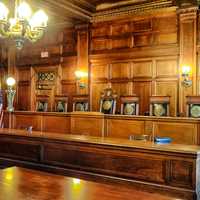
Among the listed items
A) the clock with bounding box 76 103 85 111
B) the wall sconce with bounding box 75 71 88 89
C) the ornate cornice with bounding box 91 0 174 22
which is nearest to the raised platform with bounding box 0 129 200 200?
the clock with bounding box 76 103 85 111

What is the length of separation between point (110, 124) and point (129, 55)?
2260 millimetres

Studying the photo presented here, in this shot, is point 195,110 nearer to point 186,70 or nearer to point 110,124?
point 186,70

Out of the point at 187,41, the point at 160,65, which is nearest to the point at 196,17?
the point at 187,41

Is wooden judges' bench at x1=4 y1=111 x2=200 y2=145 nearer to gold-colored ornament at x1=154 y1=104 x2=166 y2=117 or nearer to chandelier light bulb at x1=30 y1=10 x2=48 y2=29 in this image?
gold-colored ornament at x1=154 y1=104 x2=166 y2=117

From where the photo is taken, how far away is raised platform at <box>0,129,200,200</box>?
3068 mm

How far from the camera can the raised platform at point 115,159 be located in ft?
10.1

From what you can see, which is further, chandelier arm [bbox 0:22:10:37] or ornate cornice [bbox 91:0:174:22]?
ornate cornice [bbox 91:0:174:22]

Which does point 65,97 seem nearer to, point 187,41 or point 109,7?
point 109,7

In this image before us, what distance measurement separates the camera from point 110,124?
594cm

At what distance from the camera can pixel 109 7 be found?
763 cm

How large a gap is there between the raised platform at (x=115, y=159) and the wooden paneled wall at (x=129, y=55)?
11.5ft

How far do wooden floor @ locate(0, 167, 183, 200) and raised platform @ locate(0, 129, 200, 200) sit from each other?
33.7 inches

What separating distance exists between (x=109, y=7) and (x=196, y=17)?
2238 mm

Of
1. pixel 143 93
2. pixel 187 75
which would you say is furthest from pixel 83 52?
pixel 187 75
